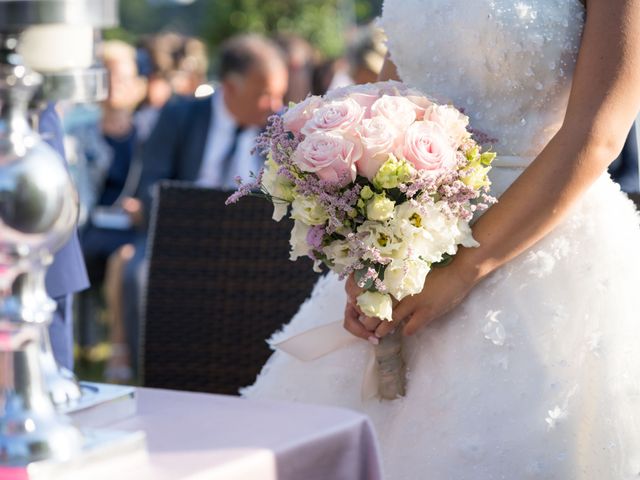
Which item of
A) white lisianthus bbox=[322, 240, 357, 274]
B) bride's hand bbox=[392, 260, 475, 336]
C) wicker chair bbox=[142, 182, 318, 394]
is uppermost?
white lisianthus bbox=[322, 240, 357, 274]

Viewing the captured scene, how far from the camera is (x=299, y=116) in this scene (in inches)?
82.4

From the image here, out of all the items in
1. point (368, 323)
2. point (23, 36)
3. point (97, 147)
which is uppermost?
point (23, 36)

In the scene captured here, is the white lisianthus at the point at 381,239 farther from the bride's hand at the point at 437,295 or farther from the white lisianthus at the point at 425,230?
the bride's hand at the point at 437,295

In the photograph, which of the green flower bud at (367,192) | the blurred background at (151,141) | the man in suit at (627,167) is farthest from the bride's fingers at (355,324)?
the man in suit at (627,167)

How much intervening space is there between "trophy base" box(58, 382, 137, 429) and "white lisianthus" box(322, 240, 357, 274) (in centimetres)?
55

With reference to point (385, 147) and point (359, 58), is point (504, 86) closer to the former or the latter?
point (385, 147)

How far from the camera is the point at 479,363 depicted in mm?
2160

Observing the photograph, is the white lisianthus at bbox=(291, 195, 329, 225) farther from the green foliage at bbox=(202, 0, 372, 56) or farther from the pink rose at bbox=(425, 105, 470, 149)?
the green foliage at bbox=(202, 0, 372, 56)

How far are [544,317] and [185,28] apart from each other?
1165 inches

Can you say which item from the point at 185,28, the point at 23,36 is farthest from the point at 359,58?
the point at 185,28

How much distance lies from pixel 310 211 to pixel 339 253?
0.10 metres

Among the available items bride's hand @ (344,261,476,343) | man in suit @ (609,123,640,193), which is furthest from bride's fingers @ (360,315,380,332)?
man in suit @ (609,123,640,193)

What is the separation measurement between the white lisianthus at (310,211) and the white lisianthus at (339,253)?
50 millimetres

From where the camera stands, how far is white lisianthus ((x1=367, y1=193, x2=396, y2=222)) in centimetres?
196
